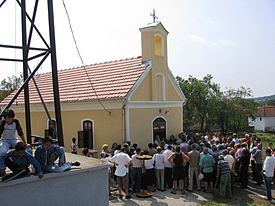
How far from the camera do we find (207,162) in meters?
11.7

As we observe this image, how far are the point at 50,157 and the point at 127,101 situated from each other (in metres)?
9.90

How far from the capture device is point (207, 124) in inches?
1597

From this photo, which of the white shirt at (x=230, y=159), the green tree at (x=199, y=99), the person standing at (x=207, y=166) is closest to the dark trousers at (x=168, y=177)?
the person standing at (x=207, y=166)

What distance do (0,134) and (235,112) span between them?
36256 millimetres

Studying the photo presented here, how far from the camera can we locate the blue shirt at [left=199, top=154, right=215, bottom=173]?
11734 millimetres

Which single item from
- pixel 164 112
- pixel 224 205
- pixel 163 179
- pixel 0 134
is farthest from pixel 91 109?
pixel 0 134

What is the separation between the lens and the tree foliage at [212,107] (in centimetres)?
3800

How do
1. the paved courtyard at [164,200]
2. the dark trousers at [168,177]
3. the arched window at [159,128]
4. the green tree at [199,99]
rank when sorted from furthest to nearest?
the green tree at [199,99] → the arched window at [159,128] → the dark trousers at [168,177] → the paved courtyard at [164,200]

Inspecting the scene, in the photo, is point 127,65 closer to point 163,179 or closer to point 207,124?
point 163,179

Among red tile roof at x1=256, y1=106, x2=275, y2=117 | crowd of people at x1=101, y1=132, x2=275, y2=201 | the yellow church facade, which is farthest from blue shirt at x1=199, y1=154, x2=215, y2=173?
red tile roof at x1=256, y1=106, x2=275, y2=117

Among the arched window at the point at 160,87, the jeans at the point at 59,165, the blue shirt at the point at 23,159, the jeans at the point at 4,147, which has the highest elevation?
the arched window at the point at 160,87

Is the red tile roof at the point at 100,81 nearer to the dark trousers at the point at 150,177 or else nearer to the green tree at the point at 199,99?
the dark trousers at the point at 150,177

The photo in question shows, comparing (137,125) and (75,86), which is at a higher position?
(75,86)

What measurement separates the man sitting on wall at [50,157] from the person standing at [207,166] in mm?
5951
